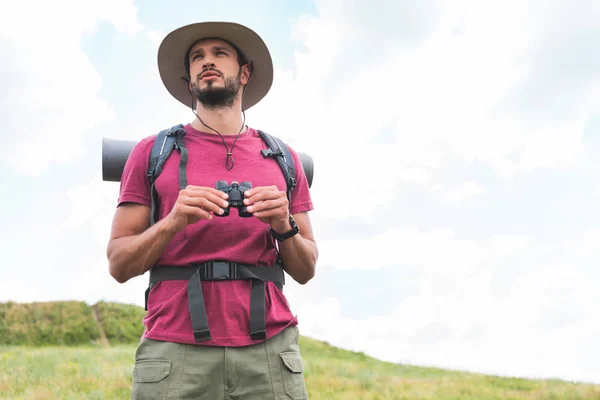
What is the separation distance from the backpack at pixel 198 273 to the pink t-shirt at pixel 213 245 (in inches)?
1.9

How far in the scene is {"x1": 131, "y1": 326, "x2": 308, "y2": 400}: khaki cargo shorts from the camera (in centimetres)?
390

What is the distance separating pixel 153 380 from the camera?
3.91m

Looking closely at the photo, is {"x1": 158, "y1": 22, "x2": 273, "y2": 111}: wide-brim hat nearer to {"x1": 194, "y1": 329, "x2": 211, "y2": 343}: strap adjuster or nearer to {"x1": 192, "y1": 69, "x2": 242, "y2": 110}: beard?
{"x1": 192, "y1": 69, "x2": 242, "y2": 110}: beard

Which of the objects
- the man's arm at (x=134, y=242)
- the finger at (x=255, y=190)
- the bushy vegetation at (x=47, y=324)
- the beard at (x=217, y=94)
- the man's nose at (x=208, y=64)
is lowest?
the man's arm at (x=134, y=242)

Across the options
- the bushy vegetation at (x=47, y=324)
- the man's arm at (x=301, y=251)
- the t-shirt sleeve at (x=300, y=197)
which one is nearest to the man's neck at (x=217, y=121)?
the t-shirt sleeve at (x=300, y=197)

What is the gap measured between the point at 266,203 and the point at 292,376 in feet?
4.26

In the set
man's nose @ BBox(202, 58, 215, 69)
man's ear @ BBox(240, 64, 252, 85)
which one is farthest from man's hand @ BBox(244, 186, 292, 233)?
man's ear @ BBox(240, 64, 252, 85)

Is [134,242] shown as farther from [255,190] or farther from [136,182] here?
[255,190]

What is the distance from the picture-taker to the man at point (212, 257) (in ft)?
12.9

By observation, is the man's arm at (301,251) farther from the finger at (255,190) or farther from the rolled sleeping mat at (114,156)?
the rolled sleeping mat at (114,156)

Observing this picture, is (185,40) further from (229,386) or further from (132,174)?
(229,386)

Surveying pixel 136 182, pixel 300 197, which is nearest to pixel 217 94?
pixel 136 182

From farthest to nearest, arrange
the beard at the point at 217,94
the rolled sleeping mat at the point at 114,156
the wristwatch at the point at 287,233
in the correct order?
the rolled sleeping mat at the point at 114,156
the beard at the point at 217,94
the wristwatch at the point at 287,233

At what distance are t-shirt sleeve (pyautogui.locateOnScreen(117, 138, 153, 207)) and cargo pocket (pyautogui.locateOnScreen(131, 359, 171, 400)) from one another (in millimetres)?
1221
